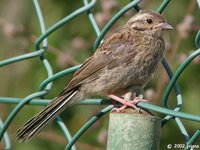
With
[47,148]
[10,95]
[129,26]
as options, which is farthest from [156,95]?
[10,95]

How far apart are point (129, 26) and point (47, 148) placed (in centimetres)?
131

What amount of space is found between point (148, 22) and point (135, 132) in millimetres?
1446

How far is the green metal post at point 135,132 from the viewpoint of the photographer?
2689mm

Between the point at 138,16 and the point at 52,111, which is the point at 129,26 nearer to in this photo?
the point at 138,16

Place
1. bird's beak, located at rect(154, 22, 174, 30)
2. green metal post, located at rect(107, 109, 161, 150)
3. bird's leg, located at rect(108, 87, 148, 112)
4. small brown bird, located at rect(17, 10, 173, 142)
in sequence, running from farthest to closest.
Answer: bird's beak, located at rect(154, 22, 174, 30), small brown bird, located at rect(17, 10, 173, 142), bird's leg, located at rect(108, 87, 148, 112), green metal post, located at rect(107, 109, 161, 150)

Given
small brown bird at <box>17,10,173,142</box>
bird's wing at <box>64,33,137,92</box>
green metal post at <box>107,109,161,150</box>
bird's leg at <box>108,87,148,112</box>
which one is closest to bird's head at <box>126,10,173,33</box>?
small brown bird at <box>17,10,173,142</box>

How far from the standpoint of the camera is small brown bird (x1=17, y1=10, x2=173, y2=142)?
3727mm

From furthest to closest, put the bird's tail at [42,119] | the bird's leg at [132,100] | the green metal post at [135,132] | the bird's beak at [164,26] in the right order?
the bird's beak at [164,26], the bird's tail at [42,119], the bird's leg at [132,100], the green metal post at [135,132]

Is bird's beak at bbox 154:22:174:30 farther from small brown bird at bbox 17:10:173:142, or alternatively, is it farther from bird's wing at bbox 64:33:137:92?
bird's wing at bbox 64:33:137:92

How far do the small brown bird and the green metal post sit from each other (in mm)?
845

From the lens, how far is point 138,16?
155 inches

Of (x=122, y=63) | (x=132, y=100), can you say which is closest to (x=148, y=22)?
(x=122, y=63)

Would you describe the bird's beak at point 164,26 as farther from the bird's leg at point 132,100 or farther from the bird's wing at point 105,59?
the bird's leg at point 132,100

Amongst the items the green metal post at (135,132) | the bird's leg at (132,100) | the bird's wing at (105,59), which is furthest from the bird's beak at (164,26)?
the green metal post at (135,132)
